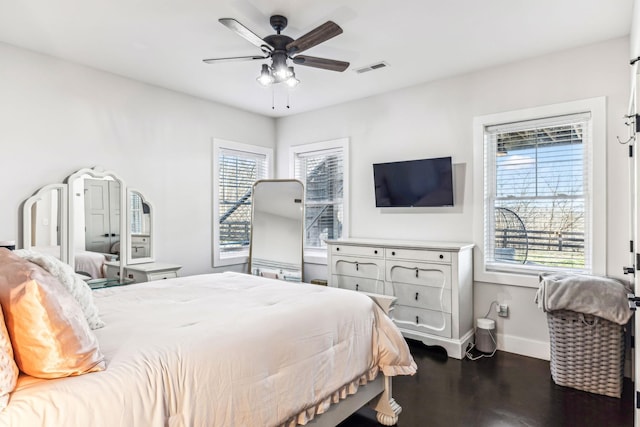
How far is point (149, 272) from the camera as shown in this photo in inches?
139

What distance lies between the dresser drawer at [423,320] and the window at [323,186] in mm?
1354

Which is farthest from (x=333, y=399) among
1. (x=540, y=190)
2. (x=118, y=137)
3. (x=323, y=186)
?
(x=323, y=186)

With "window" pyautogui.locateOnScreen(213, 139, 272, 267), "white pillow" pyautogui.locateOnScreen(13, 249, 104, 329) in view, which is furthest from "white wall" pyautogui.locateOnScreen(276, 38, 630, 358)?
"white pillow" pyautogui.locateOnScreen(13, 249, 104, 329)

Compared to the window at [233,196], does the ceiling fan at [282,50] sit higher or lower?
higher

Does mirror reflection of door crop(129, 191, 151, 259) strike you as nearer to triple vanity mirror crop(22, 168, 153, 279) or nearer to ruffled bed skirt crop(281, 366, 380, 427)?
triple vanity mirror crop(22, 168, 153, 279)

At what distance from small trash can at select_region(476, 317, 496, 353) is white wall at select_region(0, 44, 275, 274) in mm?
3129

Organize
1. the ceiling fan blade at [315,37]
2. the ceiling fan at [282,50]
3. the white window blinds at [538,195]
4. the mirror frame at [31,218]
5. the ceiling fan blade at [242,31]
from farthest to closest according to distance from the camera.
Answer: the white window blinds at [538,195]
the mirror frame at [31,218]
the ceiling fan at [282,50]
the ceiling fan blade at [315,37]
the ceiling fan blade at [242,31]

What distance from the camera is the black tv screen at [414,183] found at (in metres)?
3.78

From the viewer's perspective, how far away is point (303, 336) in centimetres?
178

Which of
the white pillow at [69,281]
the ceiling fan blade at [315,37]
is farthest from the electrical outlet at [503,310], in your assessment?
the white pillow at [69,281]

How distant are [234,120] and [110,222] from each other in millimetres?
2020

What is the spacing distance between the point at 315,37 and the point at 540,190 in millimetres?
2503

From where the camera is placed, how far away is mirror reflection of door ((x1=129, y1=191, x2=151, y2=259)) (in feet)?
12.6

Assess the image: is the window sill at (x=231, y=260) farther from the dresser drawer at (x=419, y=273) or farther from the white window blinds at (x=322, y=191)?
the dresser drawer at (x=419, y=273)
